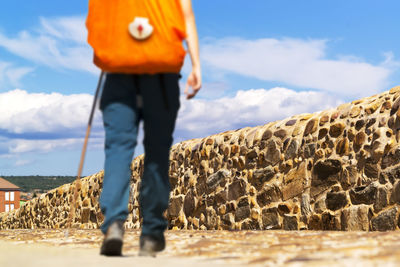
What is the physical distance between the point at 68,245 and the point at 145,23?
1744 mm

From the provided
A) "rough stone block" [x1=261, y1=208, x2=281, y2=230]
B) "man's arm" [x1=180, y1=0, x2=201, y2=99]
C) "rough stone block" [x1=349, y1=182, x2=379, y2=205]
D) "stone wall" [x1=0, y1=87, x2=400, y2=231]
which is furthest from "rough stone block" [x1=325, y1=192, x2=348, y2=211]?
"man's arm" [x1=180, y1=0, x2=201, y2=99]

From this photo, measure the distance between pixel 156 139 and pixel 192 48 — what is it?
514 millimetres

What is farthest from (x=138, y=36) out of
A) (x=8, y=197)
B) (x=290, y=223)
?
(x=8, y=197)

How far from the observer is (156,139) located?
2674 mm

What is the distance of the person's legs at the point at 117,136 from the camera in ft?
8.75

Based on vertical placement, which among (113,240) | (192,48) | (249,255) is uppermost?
(192,48)

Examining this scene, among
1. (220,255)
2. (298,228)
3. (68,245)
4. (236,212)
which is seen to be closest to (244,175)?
→ (236,212)

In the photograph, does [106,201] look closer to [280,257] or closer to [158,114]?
[158,114]

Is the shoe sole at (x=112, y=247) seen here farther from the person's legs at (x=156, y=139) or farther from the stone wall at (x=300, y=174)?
the stone wall at (x=300, y=174)

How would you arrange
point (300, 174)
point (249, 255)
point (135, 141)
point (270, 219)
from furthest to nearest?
point (270, 219)
point (300, 174)
point (135, 141)
point (249, 255)

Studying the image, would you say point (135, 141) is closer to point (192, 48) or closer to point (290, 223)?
point (192, 48)

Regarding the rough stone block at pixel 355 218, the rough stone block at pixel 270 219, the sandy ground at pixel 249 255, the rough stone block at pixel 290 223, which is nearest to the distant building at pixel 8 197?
the rough stone block at pixel 270 219

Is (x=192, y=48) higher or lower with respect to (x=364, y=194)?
higher

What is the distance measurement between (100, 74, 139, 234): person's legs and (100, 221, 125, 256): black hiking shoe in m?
0.04
